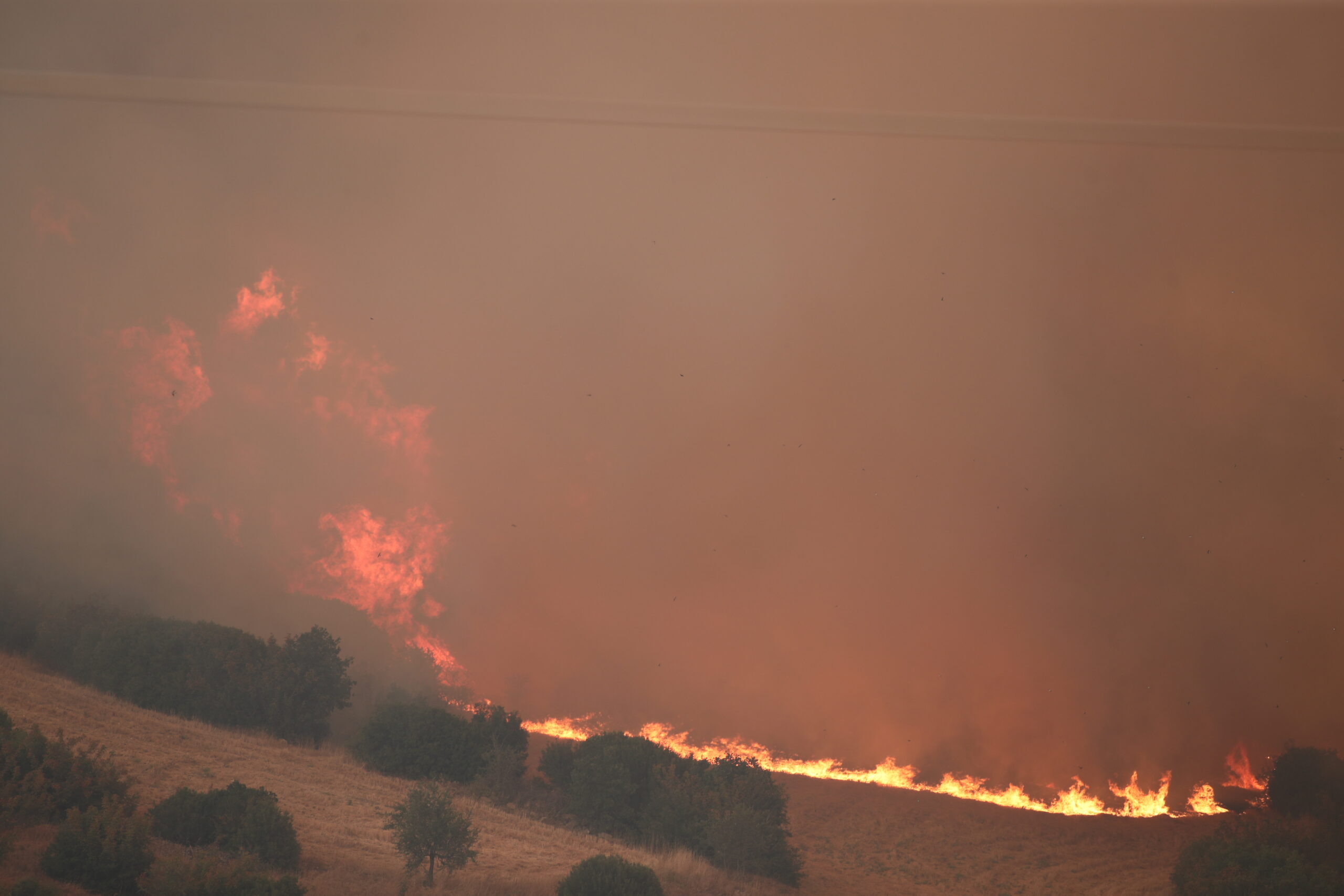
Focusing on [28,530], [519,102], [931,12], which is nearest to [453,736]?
[28,530]

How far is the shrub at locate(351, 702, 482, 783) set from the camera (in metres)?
20.2

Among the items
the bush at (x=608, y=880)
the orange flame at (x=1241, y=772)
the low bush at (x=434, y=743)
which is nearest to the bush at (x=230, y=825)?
the bush at (x=608, y=880)

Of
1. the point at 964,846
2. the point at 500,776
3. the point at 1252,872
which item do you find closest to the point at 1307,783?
the point at 1252,872

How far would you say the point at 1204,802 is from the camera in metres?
22.0

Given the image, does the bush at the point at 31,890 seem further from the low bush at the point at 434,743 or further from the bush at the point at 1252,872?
the bush at the point at 1252,872

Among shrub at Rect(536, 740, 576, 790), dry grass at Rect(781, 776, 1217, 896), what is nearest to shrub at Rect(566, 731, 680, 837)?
shrub at Rect(536, 740, 576, 790)

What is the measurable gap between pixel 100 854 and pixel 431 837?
170 inches

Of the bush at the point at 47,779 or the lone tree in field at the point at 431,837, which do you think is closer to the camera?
the bush at the point at 47,779

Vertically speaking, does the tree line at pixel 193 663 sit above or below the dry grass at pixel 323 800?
above

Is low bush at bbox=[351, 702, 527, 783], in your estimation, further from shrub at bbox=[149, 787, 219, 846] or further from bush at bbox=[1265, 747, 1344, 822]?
bush at bbox=[1265, 747, 1344, 822]

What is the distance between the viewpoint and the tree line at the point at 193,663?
2036 cm

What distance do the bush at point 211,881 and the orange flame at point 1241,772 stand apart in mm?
24473

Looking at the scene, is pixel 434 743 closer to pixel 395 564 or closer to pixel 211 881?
pixel 395 564

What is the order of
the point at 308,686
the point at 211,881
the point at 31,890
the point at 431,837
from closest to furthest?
the point at 31,890 < the point at 211,881 < the point at 431,837 < the point at 308,686
